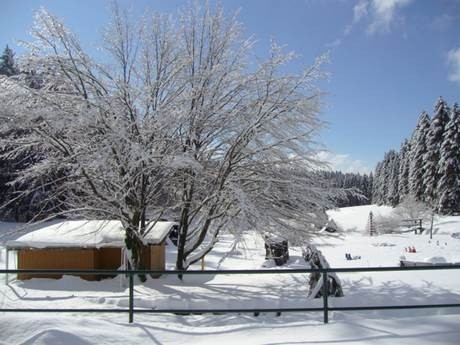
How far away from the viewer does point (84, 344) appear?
5035mm

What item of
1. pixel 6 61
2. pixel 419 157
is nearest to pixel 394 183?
pixel 419 157

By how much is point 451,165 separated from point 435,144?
4779 mm

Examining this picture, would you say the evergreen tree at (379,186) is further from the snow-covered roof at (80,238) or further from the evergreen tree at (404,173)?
the snow-covered roof at (80,238)

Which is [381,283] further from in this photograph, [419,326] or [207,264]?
[207,264]

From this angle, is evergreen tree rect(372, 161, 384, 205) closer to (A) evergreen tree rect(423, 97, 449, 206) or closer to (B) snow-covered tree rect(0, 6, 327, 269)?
(A) evergreen tree rect(423, 97, 449, 206)

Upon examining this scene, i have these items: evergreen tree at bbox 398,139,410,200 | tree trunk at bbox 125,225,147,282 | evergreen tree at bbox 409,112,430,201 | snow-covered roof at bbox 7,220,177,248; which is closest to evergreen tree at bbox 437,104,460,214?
evergreen tree at bbox 409,112,430,201

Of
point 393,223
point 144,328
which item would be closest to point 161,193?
point 144,328

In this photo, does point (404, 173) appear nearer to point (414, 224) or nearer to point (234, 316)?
point (414, 224)

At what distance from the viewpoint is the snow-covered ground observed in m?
5.12

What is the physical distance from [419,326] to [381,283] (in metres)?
7.79

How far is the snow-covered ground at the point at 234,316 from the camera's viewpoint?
16.8 feet

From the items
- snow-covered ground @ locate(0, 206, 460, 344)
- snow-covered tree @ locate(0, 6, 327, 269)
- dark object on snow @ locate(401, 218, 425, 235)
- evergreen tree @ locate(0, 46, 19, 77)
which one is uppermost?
evergreen tree @ locate(0, 46, 19, 77)

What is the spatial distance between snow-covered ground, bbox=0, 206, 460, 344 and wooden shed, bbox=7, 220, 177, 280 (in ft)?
5.12

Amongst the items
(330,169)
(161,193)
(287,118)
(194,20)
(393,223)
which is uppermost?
(194,20)
